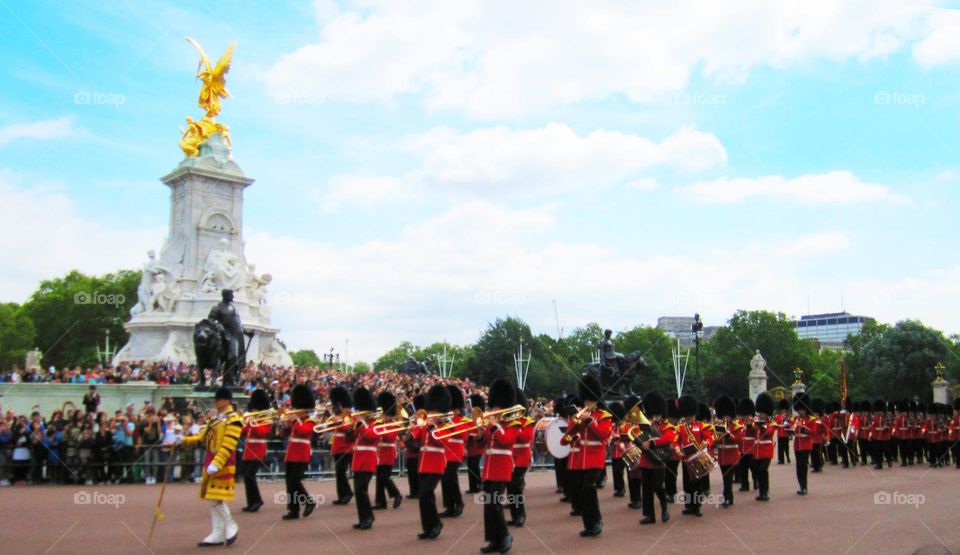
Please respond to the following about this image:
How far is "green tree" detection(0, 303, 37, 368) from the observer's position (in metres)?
63.6

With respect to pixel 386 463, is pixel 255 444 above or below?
above

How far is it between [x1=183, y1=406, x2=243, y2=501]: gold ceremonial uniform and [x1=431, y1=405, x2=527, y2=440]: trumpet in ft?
8.21

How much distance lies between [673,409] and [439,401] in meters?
4.37

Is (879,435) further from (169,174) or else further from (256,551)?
(169,174)

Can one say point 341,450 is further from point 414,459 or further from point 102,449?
point 102,449

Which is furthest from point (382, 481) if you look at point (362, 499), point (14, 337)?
point (14, 337)

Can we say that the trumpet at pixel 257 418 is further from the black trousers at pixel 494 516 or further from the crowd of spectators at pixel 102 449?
the black trousers at pixel 494 516

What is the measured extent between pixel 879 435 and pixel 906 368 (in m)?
40.3

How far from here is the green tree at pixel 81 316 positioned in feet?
217

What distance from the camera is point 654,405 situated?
13891 millimetres

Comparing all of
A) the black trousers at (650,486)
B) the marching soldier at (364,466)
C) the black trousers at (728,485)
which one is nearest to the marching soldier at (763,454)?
the black trousers at (728,485)

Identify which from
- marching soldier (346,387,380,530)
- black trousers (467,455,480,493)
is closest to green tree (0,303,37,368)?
black trousers (467,455,480,493)

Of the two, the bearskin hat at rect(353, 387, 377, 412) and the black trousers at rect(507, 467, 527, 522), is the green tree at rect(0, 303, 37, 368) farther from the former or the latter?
the black trousers at rect(507, 467, 527, 522)

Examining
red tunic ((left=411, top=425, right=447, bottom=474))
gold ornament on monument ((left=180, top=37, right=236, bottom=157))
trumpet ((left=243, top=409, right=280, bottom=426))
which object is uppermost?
gold ornament on monument ((left=180, top=37, right=236, bottom=157))
